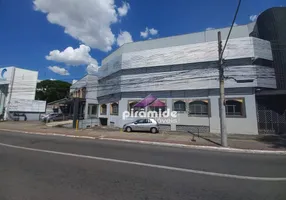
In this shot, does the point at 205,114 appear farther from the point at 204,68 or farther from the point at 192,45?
the point at 192,45

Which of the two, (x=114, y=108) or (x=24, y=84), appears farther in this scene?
(x=24, y=84)

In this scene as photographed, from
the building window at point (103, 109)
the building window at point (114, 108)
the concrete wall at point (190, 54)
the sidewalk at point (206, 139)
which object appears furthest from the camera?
the building window at point (103, 109)

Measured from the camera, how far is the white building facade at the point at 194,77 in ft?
58.5

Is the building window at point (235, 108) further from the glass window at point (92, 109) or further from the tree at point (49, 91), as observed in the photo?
the tree at point (49, 91)

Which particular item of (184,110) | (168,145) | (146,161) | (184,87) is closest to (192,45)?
(184,87)

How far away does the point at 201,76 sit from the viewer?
1930cm

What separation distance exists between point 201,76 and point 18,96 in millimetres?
37178

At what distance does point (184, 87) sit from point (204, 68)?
3.02 m

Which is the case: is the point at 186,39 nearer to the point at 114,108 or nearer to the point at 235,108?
the point at 235,108

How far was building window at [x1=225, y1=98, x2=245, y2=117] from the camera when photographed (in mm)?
17844

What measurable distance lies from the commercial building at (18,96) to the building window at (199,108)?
3304 centimetres

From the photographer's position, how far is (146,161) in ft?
23.6

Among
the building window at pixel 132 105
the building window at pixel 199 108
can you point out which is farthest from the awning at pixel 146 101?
the building window at pixel 199 108

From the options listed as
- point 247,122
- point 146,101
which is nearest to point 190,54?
point 146,101
